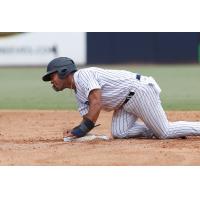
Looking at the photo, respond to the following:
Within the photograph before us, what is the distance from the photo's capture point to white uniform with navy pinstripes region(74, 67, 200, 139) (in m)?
7.30

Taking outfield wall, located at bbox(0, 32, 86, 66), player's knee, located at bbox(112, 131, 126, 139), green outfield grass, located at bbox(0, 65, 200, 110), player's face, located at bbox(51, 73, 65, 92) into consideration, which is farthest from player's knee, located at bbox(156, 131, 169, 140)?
outfield wall, located at bbox(0, 32, 86, 66)

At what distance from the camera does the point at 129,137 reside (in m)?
7.81

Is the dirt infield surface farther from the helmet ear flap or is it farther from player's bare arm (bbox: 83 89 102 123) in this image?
the helmet ear flap

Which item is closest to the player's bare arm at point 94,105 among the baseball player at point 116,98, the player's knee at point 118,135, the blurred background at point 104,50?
the baseball player at point 116,98

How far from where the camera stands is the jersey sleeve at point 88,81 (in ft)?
23.3

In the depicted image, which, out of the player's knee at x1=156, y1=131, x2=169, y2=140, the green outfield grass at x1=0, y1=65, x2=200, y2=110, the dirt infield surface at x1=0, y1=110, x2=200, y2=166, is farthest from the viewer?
the green outfield grass at x1=0, y1=65, x2=200, y2=110

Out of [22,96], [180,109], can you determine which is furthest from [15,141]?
[22,96]

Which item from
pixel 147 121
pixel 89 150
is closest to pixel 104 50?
pixel 147 121

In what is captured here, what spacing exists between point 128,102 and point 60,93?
758cm

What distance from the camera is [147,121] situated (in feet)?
24.7

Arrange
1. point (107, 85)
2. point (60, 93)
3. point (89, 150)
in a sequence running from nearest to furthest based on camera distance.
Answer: point (89, 150) → point (107, 85) → point (60, 93)

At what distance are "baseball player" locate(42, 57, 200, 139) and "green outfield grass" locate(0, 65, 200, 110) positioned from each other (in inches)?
160

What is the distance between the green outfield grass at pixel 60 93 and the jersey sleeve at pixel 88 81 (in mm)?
4630

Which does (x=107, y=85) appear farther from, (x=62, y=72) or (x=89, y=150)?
(x=89, y=150)
